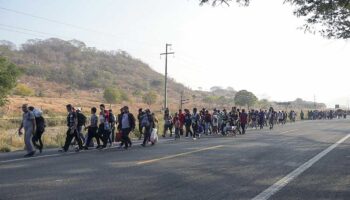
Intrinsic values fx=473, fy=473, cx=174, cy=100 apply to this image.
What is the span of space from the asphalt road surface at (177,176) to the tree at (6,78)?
3408cm

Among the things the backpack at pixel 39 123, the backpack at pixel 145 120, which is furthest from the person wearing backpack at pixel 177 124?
the backpack at pixel 39 123

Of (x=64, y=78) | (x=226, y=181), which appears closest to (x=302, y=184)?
(x=226, y=181)

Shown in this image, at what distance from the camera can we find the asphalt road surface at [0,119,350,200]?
8.45 meters

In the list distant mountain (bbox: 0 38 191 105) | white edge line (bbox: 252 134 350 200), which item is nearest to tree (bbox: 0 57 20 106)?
white edge line (bbox: 252 134 350 200)

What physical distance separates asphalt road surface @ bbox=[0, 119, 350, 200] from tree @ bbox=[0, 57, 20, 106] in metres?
34.1

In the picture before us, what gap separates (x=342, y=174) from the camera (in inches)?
442

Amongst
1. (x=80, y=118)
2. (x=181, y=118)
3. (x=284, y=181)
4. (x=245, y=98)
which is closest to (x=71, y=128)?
(x=80, y=118)

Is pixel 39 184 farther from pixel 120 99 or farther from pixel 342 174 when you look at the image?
pixel 120 99

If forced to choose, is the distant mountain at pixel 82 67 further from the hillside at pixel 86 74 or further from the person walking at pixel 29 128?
the person walking at pixel 29 128

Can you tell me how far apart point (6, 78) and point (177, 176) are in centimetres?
4042

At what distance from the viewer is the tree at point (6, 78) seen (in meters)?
46.7

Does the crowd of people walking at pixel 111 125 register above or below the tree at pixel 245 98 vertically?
below

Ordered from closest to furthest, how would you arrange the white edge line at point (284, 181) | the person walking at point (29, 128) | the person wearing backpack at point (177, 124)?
the white edge line at point (284, 181), the person walking at point (29, 128), the person wearing backpack at point (177, 124)

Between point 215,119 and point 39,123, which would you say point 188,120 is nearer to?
point 215,119
